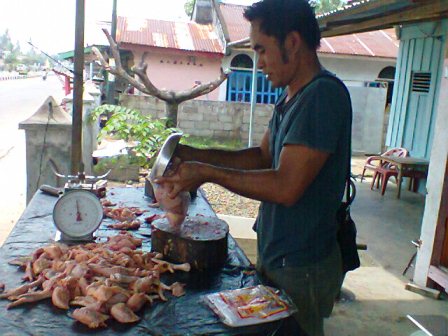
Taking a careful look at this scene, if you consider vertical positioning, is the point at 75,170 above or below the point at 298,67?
below

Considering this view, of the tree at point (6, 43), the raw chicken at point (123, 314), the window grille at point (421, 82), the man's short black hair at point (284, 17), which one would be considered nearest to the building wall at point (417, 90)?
the window grille at point (421, 82)

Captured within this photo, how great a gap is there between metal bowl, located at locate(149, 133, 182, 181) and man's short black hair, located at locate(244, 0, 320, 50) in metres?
0.66

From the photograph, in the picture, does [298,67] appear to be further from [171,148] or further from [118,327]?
[118,327]

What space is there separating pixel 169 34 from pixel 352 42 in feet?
18.5

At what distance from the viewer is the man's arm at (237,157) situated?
94.6 inches

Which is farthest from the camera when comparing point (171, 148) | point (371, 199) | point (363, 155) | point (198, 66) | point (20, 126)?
point (198, 66)

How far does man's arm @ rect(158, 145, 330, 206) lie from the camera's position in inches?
69.1

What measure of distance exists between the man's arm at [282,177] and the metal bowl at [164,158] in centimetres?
23

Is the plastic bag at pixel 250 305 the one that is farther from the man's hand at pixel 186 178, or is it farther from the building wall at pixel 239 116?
the building wall at pixel 239 116

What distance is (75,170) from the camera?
388cm

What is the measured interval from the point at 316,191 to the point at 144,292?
786 millimetres

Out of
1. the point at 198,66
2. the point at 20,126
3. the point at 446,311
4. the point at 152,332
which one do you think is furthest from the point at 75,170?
the point at 198,66

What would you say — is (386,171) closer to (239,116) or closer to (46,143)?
(239,116)

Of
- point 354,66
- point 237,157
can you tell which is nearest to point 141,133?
point 237,157
